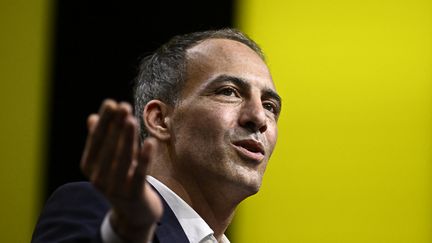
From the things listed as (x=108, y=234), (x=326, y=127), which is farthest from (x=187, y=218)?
(x=326, y=127)

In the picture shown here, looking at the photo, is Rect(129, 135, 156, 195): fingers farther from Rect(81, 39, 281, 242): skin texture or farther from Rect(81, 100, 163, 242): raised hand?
Rect(81, 39, 281, 242): skin texture

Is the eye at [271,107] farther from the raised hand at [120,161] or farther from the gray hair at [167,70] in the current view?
the raised hand at [120,161]

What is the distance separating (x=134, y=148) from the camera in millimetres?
659

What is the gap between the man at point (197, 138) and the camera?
0.95 metres

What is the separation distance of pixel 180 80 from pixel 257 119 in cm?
16

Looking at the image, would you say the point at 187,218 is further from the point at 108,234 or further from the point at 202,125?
the point at 108,234

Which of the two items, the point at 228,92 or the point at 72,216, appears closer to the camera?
the point at 72,216

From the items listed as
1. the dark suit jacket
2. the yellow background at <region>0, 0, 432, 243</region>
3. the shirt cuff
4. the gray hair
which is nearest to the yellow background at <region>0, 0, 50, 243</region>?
the yellow background at <region>0, 0, 432, 243</region>

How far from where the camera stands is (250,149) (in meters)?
1.12

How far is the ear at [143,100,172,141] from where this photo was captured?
1.18 meters

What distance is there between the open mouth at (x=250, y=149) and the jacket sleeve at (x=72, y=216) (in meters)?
0.24

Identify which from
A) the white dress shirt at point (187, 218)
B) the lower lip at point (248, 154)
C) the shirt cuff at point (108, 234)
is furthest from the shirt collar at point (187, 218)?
the shirt cuff at point (108, 234)

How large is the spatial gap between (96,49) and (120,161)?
3.08ft

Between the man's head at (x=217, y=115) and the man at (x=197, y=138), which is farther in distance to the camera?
the man's head at (x=217, y=115)
